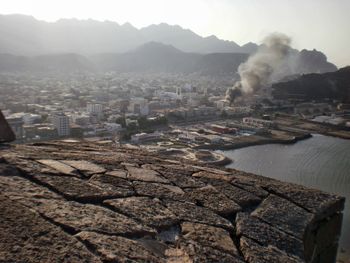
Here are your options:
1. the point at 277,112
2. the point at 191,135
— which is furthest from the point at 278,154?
the point at 277,112

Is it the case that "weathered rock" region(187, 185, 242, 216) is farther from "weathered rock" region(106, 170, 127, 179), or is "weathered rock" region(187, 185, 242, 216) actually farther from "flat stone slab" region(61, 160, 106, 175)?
"flat stone slab" region(61, 160, 106, 175)

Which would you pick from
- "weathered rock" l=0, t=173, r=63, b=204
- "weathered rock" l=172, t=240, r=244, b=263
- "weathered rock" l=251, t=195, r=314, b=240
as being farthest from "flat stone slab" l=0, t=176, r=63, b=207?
"weathered rock" l=251, t=195, r=314, b=240

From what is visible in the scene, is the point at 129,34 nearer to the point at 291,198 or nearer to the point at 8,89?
the point at 8,89

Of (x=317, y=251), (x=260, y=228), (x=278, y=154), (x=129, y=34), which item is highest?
(x=129, y=34)

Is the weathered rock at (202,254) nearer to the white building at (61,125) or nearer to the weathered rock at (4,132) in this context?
the weathered rock at (4,132)

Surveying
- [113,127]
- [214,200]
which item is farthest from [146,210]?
[113,127]

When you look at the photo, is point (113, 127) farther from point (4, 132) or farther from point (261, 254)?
point (261, 254)
